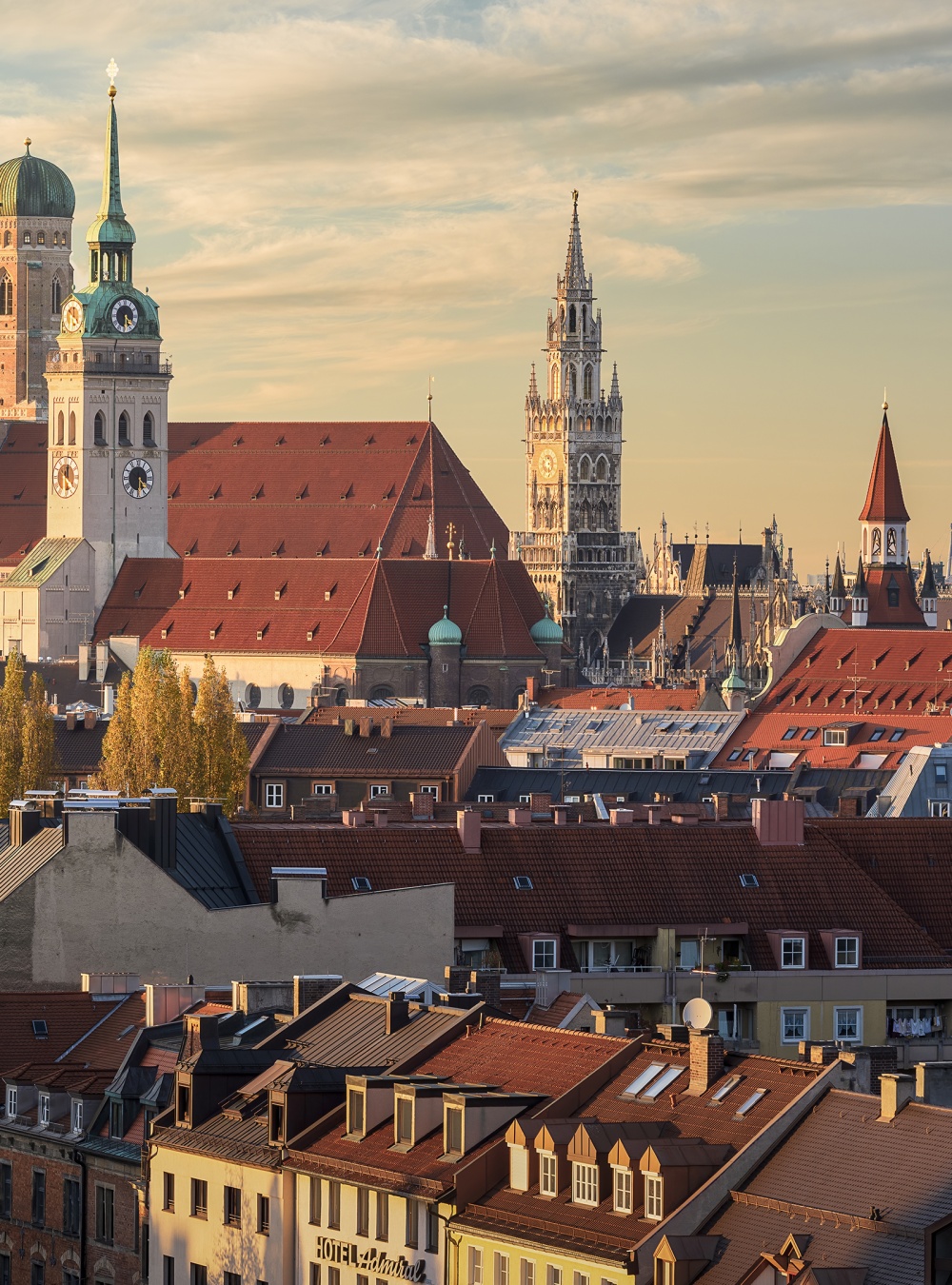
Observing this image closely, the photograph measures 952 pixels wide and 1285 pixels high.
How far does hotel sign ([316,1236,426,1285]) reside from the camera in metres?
43.3

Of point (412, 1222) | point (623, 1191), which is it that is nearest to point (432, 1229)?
point (412, 1222)

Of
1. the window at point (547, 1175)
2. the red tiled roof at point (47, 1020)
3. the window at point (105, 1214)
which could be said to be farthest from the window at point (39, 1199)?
the window at point (547, 1175)

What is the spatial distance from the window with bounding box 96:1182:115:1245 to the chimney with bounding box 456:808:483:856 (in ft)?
63.1

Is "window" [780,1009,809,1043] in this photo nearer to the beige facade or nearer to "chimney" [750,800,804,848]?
"chimney" [750,800,804,848]

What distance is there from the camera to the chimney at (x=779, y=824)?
70250 mm

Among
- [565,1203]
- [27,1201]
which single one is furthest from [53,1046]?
[565,1203]

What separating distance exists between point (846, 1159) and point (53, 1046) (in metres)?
19.0

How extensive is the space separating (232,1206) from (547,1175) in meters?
6.57

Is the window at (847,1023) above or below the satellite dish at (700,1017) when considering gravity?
below

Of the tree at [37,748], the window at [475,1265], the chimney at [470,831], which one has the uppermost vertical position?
the tree at [37,748]

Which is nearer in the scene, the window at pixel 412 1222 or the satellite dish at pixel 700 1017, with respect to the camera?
the window at pixel 412 1222

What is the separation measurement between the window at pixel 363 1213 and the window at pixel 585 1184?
147 inches

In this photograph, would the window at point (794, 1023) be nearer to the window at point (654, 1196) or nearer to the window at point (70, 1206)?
the window at point (70, 1206)

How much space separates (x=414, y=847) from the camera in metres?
68.7
